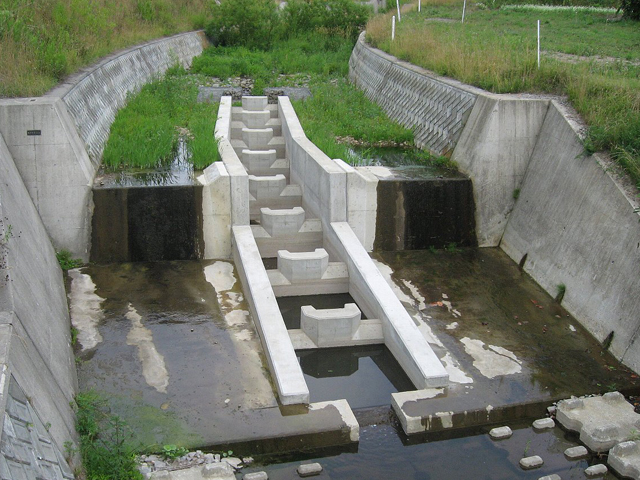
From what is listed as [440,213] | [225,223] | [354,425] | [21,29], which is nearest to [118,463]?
[354,425]

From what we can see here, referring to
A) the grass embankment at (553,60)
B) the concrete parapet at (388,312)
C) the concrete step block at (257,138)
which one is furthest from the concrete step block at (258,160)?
the grass embankment at (553,60)

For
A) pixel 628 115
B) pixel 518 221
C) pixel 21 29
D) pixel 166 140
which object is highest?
pixel 21 29

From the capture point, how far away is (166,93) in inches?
571

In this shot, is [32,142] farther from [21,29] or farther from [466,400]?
[466,400]

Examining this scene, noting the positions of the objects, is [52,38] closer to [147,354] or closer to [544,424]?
[147,354]

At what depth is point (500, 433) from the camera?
594 centimetres

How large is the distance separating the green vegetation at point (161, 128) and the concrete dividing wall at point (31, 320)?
2.23 metres

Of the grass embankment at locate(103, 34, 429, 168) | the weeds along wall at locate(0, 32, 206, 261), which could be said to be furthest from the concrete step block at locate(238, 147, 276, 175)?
the weeds along wall at locate(0, 32, 206, 261)

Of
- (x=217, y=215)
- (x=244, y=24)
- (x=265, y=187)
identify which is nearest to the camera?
(x=217, y=215)

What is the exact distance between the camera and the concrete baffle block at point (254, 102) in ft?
46.8

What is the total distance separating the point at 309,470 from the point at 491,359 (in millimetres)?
2504

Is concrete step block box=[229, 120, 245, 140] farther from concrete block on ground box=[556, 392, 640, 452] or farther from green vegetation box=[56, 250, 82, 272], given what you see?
concrete block on ground box=[556, 392, 640, 452]

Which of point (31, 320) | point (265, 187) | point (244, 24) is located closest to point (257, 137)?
point (265, 187)

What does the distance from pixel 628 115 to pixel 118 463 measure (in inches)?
284
